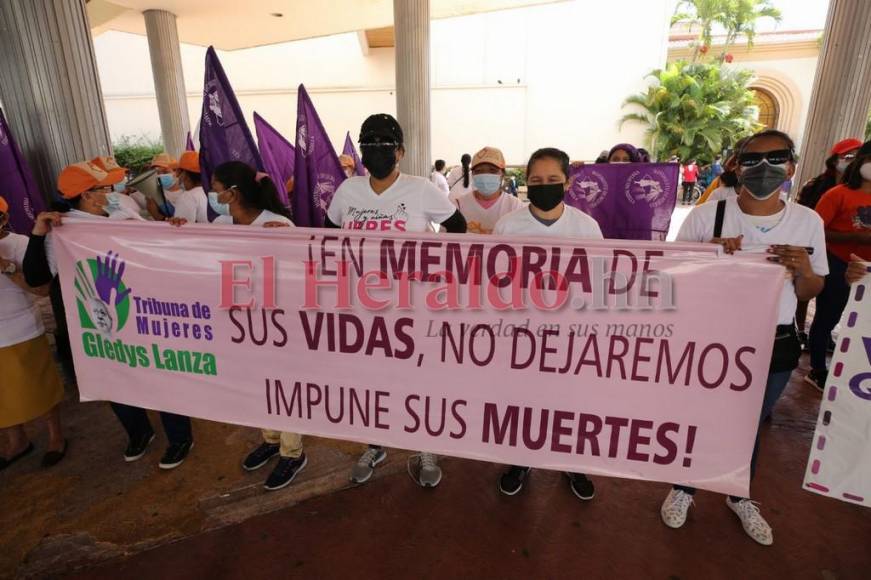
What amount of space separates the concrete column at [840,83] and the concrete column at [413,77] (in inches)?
222

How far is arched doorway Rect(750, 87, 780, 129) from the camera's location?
24000mm

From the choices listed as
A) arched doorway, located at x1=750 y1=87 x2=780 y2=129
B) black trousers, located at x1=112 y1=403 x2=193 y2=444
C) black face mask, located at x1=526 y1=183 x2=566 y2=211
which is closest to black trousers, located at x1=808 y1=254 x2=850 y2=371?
black face mask, located at x1=526 y1=183 x2=566 y2=211

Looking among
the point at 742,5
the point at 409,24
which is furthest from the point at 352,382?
the point at 742,5

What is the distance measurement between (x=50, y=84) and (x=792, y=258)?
4868 millimetres

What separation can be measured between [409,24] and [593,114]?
1604cm

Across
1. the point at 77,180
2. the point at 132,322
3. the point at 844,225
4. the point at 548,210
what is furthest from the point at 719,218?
the point at 77,180

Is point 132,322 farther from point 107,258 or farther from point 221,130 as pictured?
point 221,130

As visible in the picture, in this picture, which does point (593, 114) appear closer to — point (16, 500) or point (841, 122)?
point (841, 122)

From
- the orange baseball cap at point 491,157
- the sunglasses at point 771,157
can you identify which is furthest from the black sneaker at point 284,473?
the sunglasses at point 771,157

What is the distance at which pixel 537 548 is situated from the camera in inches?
87.0

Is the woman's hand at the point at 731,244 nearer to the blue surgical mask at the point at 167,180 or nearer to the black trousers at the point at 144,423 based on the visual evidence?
the black trousers at the point at 144,423

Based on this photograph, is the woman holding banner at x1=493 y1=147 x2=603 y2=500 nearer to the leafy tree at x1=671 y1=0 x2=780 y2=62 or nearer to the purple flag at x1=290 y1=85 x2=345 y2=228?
the purple flag at x1=290 y1=85 x2=345 y2=228

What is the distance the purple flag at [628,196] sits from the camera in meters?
3.61

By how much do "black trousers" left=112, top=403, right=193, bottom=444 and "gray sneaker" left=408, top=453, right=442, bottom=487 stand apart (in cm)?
138
